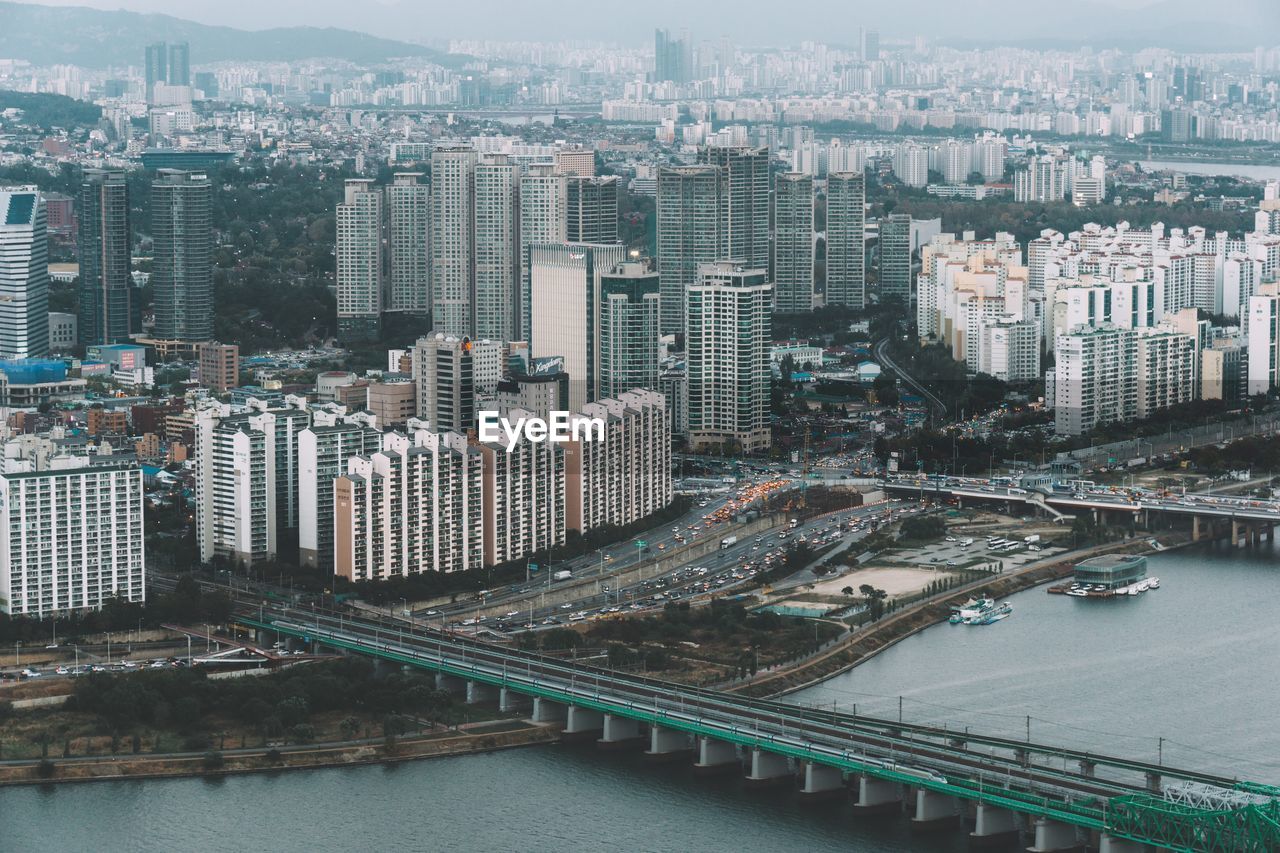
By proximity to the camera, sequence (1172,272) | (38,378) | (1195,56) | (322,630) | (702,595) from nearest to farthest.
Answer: (322,630) → (702,595) → (38,378) → (1172,272) → (1195,56)

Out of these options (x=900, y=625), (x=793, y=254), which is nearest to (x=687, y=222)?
(x=793, y=254)

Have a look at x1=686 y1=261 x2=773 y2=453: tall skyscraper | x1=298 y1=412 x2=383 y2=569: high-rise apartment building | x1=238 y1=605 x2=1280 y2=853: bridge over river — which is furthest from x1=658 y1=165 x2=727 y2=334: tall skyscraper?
x1=238 y1=605 x2=1280 y2=853: bridge over river

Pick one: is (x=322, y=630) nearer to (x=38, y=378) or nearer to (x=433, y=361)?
(x=433, y=361)

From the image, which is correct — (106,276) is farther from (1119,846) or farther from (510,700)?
(1119,846)

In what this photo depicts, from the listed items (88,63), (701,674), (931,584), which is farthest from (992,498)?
(88,63)

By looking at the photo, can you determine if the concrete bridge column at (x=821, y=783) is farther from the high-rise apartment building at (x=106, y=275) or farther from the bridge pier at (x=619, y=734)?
the high-rise apartment building at (x=106, y=275)

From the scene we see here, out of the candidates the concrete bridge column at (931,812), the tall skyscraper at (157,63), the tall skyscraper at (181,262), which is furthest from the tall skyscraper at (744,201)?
the tall skyscraper at (157,63)
